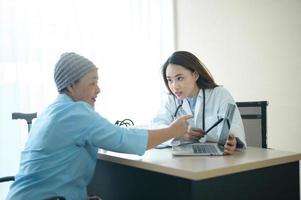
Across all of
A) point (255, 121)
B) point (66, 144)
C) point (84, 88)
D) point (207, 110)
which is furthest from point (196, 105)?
point (66, 144)

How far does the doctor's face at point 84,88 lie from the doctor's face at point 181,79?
561 millimetres

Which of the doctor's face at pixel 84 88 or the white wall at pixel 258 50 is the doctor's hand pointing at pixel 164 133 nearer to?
the doctor's face at pixel 84 88

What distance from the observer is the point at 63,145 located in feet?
3.89

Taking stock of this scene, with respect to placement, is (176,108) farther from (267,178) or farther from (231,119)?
(267,178)

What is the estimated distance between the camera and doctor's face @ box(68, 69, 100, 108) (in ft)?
4.27

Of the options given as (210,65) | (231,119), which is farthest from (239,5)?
(231,119)

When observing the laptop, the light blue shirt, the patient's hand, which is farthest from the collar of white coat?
the light blue shirt

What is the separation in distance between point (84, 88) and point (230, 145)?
0.60m

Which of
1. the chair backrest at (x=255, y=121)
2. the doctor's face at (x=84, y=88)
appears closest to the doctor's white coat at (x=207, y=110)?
the chair backrest at (x=255, y=121)

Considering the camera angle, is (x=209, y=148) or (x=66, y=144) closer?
(x=66, y=144)

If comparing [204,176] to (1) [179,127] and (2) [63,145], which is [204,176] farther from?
(2) [63,145]

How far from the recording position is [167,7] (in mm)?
3275

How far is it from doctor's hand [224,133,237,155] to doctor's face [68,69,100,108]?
0.55m

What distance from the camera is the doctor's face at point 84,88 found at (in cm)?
130
